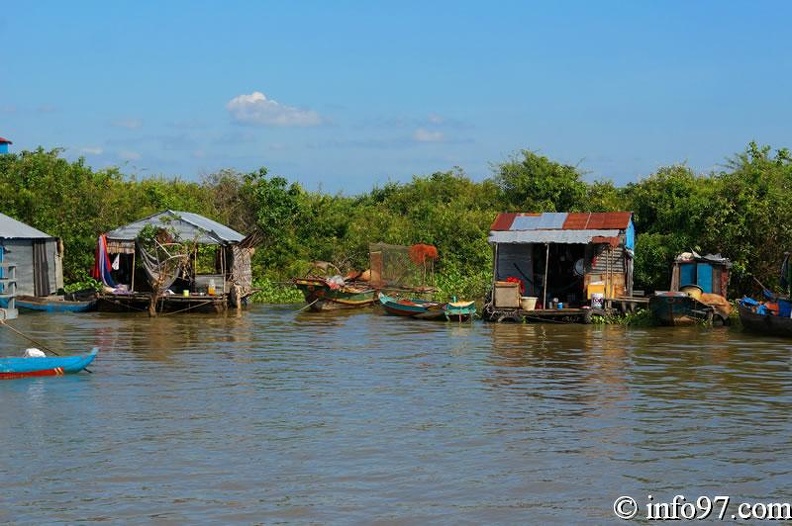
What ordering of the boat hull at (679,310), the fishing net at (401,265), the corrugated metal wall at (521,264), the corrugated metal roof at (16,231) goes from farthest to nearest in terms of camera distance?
1. the fishing net at (401,265)
2. the corrugated metal roof at (16,231)
3. the corrugated metal wall at (521,264)
4. the boat hull at (679,310)

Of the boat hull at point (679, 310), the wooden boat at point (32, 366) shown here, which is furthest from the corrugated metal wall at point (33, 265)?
the boat hull at point (679, 310)

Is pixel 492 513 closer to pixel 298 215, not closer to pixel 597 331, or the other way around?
pixel 597 331

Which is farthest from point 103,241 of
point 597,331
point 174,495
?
point 174,495

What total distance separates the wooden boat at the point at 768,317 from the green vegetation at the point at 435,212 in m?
4.82

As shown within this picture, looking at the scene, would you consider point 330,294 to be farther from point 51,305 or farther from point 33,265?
point 33,265

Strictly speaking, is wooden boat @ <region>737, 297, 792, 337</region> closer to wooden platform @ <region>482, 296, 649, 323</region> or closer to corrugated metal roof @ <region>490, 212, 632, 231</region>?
wooden platform @ <region>482, 296, 649, 323</region>

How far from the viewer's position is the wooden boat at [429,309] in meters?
25.5

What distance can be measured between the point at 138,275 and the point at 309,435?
19.6m

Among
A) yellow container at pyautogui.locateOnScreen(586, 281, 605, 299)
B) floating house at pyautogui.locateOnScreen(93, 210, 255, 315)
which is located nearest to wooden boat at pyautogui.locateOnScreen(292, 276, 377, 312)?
floating house at pyautogui.locateOnScreen(93, 210, 255, 315)

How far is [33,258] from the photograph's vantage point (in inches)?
1153

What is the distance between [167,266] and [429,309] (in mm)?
7215

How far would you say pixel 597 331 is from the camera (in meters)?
23.2

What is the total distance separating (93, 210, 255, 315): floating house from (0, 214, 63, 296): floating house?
5.57 ft

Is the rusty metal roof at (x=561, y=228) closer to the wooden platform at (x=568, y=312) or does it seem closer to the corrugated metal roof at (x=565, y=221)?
the corrugated metal roof at (x=565, y=221)
